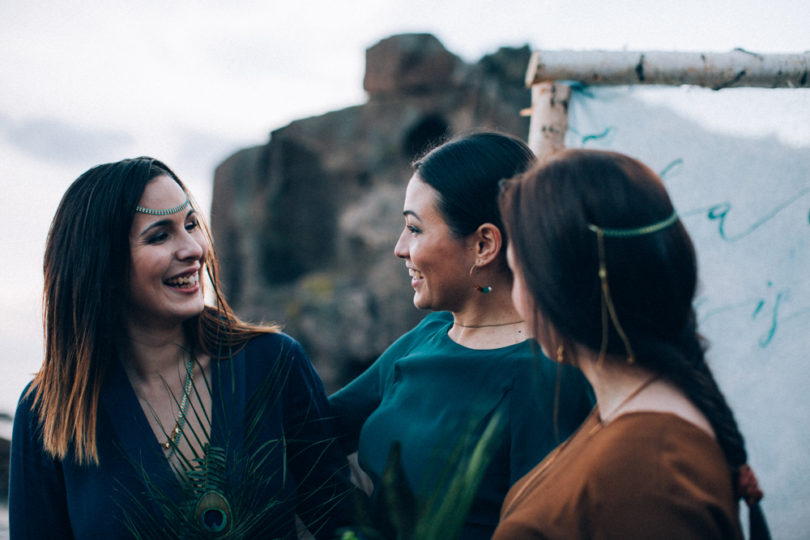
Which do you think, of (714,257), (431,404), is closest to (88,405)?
(431,404)

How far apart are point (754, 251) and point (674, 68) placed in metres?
0.67

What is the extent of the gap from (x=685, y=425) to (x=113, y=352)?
1812 millimetres

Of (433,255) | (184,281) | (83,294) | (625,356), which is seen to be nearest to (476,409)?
(433,255)

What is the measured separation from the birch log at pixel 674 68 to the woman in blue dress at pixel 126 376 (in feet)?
4.50

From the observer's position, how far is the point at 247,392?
6.97 feet

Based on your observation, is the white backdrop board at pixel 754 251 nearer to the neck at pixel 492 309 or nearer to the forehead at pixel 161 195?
the neck at pixel 492 309

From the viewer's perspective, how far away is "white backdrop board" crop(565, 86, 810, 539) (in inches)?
80.0

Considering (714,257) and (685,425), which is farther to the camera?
(714,257)

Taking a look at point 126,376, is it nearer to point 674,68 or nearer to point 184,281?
point 184,281

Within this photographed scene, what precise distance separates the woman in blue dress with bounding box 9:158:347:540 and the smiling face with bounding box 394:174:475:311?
53 centimetres

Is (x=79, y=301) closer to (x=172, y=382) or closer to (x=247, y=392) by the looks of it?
(x=172, y=382)

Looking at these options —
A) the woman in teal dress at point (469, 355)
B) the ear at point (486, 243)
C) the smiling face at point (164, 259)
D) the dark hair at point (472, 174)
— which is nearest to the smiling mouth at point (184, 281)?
the smiling face at point (164, 259)

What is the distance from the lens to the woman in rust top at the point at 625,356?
39.8 inches

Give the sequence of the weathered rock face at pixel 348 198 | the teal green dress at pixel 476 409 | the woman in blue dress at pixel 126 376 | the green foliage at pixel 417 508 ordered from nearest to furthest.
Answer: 1. the green foliage at pixel 417 508
2. the teal green dress at pixel 476 409
3. the woman in blue dress at pixel 126 376
4. the weathered rock face at pixel 348 198
